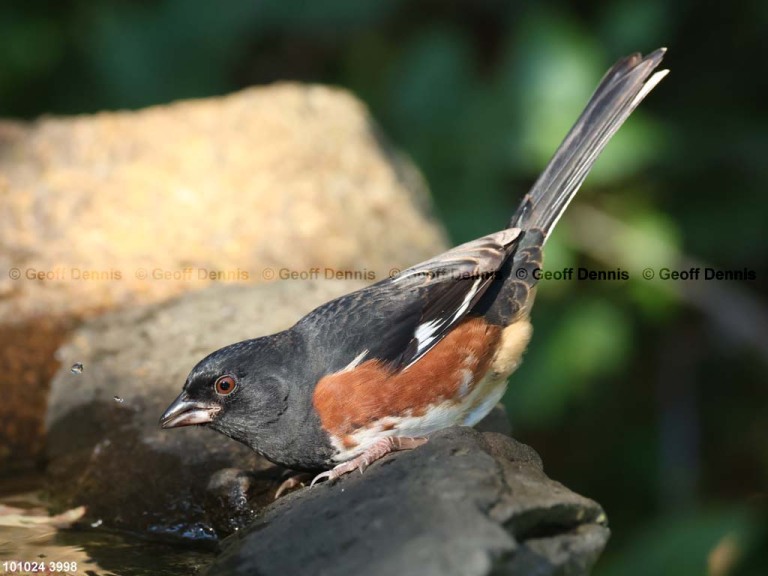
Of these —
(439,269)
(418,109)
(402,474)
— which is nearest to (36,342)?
(439,269)

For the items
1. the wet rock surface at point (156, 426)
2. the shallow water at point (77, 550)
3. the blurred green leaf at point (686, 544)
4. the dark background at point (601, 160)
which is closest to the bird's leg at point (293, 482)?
the wet rock surface at point (156, 426)

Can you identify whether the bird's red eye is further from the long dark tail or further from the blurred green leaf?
the blurred green leaf

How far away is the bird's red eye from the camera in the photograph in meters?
2.71

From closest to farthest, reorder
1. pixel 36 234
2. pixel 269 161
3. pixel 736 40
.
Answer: pixel 36 234
pixel 269 161
pixel 736 40

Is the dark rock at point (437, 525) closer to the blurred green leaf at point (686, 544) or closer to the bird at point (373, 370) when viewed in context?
the bird at point (373, 370)

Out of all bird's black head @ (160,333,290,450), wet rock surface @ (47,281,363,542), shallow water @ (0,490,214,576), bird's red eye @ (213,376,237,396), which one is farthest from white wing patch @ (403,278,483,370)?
shallow water @ (0,490,214,576)

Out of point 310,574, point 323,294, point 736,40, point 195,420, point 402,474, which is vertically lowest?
point 310,574

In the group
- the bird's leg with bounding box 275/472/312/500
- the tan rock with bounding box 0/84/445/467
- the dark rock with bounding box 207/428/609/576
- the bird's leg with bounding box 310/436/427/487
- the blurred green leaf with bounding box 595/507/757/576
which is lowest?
the dark rock with bounding box 207/428/609/576

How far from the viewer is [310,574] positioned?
1.92 metres

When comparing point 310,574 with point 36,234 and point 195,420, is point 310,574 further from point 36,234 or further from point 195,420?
point 36,234

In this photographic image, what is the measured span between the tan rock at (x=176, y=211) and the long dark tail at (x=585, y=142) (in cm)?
67

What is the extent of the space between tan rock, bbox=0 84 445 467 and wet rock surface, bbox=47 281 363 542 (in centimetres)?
23

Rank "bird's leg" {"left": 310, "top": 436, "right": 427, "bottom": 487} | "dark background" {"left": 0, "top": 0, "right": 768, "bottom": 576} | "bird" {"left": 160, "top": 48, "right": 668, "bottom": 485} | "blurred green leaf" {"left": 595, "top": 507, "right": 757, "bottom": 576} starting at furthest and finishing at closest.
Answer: "dark background" {"left": 0, "top": 0, "right": 768, "bottom": 576} < "blurred green leaf" {"left": 595, "top": 507, "right": 757, "bottom": 576} < "bird" {"left": 160, "top": 48, "right": 668, "bottom": 485} < "bird's leg" {"left": 310, "top": 436, "right": 427, "bottom": 487}

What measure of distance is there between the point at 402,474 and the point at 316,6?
A: 356 cm
